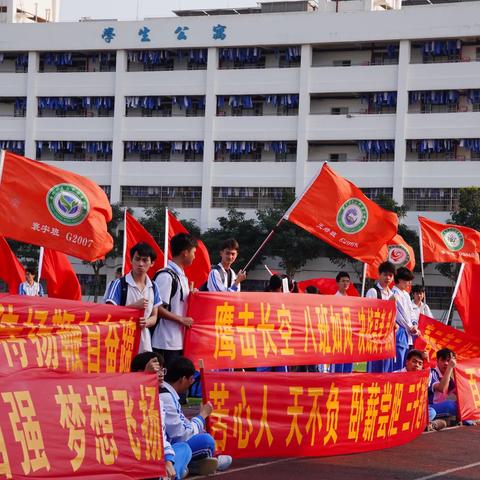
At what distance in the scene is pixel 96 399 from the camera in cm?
712

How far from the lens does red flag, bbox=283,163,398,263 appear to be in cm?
1362

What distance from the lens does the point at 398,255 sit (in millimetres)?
23906

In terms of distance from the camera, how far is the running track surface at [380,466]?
868cm

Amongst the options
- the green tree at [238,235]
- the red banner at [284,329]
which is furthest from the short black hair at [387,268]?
the green tree at [238,235]

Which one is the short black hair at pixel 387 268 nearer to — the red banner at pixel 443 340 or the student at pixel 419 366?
the red banner at pixel 443 340

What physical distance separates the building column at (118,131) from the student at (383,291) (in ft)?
141

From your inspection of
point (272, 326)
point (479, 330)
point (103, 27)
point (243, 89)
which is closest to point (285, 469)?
point (272, 326)

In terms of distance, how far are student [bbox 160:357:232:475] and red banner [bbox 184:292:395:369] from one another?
1.51 meters

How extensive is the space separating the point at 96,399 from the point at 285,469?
2.27m

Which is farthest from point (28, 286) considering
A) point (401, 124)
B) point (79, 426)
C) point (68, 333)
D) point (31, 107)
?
point (31, 107)

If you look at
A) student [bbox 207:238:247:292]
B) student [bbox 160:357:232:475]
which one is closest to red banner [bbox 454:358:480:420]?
student [bbox 207:238:247:292]

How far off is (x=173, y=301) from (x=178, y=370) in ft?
5.17

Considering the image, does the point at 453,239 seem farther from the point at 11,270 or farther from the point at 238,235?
the point at 238,235

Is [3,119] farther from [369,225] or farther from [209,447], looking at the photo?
[209,447]
